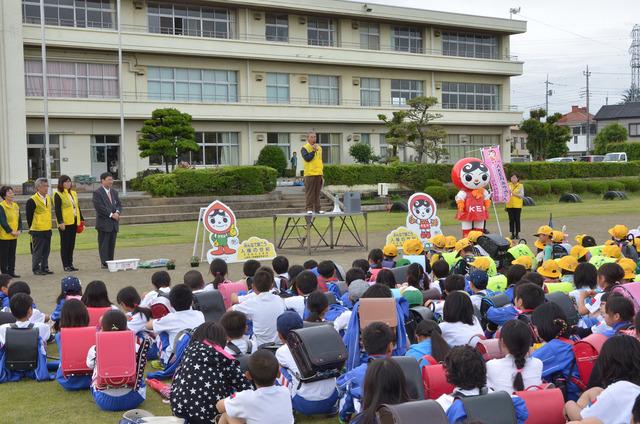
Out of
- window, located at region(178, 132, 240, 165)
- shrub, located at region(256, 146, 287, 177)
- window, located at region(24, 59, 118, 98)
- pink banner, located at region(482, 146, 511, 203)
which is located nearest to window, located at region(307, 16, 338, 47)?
shrub, located at region(256, 146, 287, 177)

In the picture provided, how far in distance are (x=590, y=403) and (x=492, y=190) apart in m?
11.7

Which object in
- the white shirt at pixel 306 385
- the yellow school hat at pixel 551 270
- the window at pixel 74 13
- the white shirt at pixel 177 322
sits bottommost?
the white shirt at pixel 306 385

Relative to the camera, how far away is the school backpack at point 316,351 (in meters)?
5.33

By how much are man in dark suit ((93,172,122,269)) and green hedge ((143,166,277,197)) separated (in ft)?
44.6

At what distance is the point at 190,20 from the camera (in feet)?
130

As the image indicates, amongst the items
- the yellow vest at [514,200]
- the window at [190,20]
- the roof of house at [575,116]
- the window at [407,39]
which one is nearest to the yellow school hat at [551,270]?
the yellow vest at [514,200]

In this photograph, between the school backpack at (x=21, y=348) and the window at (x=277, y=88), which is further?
the window at (x=277, y=88)

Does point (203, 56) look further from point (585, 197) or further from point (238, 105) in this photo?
point (585, 197)

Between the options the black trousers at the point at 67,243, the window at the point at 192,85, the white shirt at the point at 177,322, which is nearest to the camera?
the white shirt at the point at 177,322

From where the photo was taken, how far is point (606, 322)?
213 inches

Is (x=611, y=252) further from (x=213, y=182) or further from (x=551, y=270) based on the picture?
(x=213, y=182)

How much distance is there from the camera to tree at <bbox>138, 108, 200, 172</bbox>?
32.8m

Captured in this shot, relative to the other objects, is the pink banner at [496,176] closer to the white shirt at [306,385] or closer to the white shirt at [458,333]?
the white shirt at [458,333]

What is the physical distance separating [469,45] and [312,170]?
37502 mm
